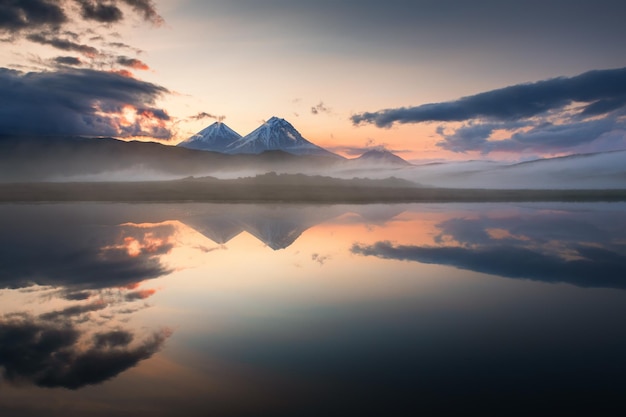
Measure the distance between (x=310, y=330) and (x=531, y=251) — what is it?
50.3ft

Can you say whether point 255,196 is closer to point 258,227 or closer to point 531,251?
point 258,227

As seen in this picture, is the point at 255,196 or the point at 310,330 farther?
the point at 255,196

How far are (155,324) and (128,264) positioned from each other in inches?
315

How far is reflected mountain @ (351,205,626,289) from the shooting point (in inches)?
632

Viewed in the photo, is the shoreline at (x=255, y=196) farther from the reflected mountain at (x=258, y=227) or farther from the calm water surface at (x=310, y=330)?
the calm water surface at (x=310, y=330)

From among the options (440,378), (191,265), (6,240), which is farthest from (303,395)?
(6,240)

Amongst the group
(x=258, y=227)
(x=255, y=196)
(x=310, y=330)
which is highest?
(x=255, y=196)

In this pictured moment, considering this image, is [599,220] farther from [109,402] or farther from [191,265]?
[109,402]

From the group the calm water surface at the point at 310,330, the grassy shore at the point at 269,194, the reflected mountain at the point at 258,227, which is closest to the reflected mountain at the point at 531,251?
the calm water surface at the point at 310,330

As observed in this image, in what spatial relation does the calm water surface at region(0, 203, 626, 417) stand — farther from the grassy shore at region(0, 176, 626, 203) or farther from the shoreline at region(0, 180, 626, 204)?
the grassy shore at region(0, 176, 626, 203)

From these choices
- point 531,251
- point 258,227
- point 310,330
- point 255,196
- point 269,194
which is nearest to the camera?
point 310,330

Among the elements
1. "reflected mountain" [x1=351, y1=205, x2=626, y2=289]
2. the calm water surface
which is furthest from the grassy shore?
the calm water surface

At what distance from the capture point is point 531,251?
68.3 ft

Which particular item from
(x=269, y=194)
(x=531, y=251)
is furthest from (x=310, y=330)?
(x=269, y=194)
